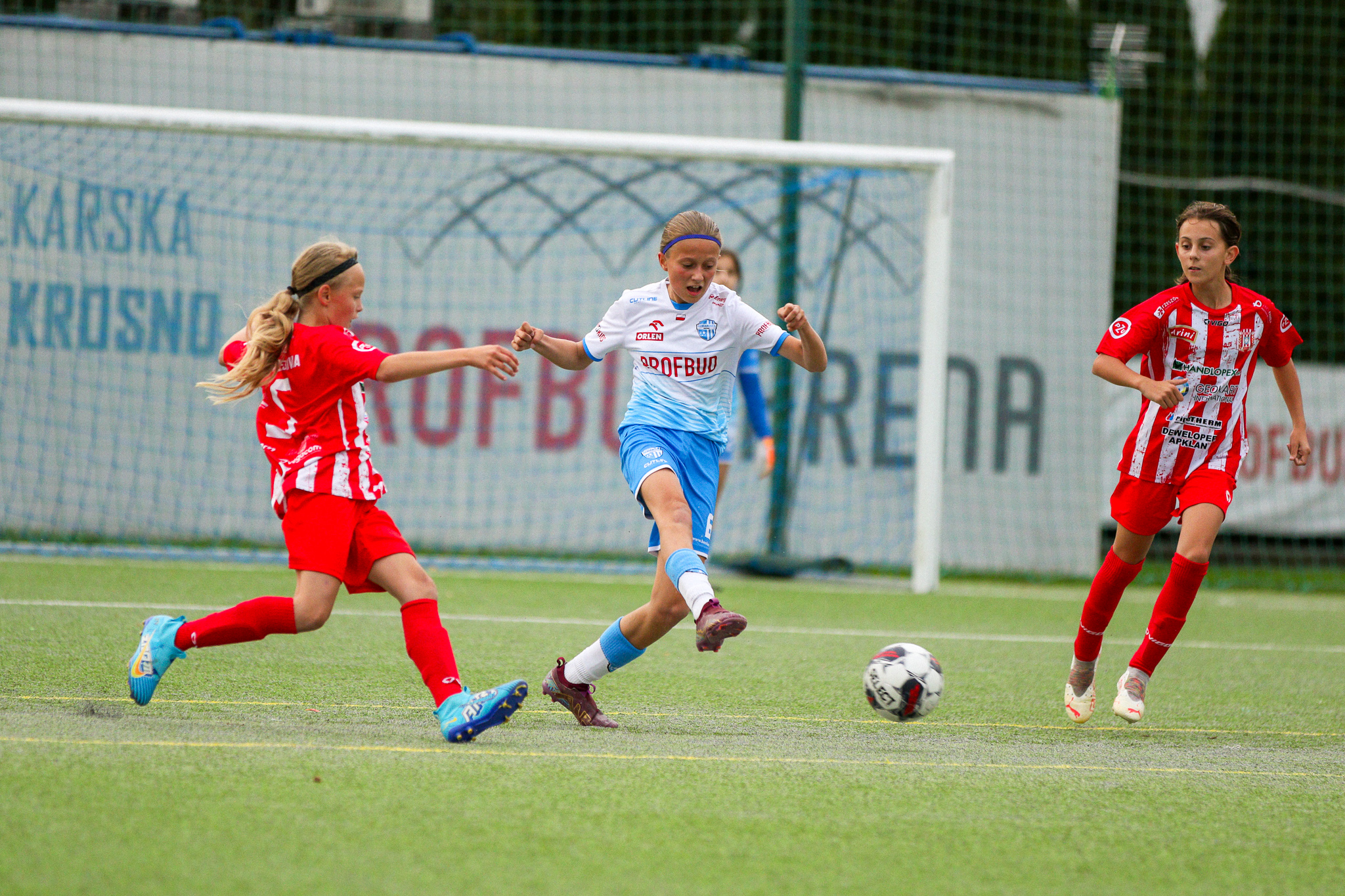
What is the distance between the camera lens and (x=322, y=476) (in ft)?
12.5

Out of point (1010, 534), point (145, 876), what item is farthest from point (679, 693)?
point (1010, 534)

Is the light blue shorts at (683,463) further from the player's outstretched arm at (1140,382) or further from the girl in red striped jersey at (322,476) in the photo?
the player's outstretched arm at (1140,382)

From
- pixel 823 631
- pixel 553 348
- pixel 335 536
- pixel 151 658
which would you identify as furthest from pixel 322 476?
pixel 823 631

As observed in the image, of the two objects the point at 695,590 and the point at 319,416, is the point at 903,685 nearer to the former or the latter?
the point at 695,590

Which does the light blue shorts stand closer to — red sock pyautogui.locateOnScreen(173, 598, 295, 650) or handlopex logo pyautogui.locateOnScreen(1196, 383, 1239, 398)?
red sock pyautogui.locateOnScreen(173, 598, 295, 650)

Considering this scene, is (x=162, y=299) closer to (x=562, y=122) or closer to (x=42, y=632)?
(x=562, y=122)

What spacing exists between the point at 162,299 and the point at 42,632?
5.06m

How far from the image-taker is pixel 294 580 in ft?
25.5

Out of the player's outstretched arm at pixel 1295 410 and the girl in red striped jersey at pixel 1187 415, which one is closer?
the girl in red striped jersey at pixel 1187 415

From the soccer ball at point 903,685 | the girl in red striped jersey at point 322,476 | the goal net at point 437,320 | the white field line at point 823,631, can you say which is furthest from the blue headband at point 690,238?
the goal net at point 437,320

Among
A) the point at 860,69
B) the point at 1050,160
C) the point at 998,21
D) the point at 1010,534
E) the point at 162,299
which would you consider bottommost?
the point at 1010,534

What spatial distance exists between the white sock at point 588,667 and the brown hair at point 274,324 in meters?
1.35

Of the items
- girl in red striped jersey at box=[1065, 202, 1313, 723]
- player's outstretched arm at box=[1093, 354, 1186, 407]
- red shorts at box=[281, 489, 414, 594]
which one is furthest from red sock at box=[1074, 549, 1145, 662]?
red shorts at box=[281, 489, 414, 594]

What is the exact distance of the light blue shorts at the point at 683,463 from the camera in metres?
4.21
